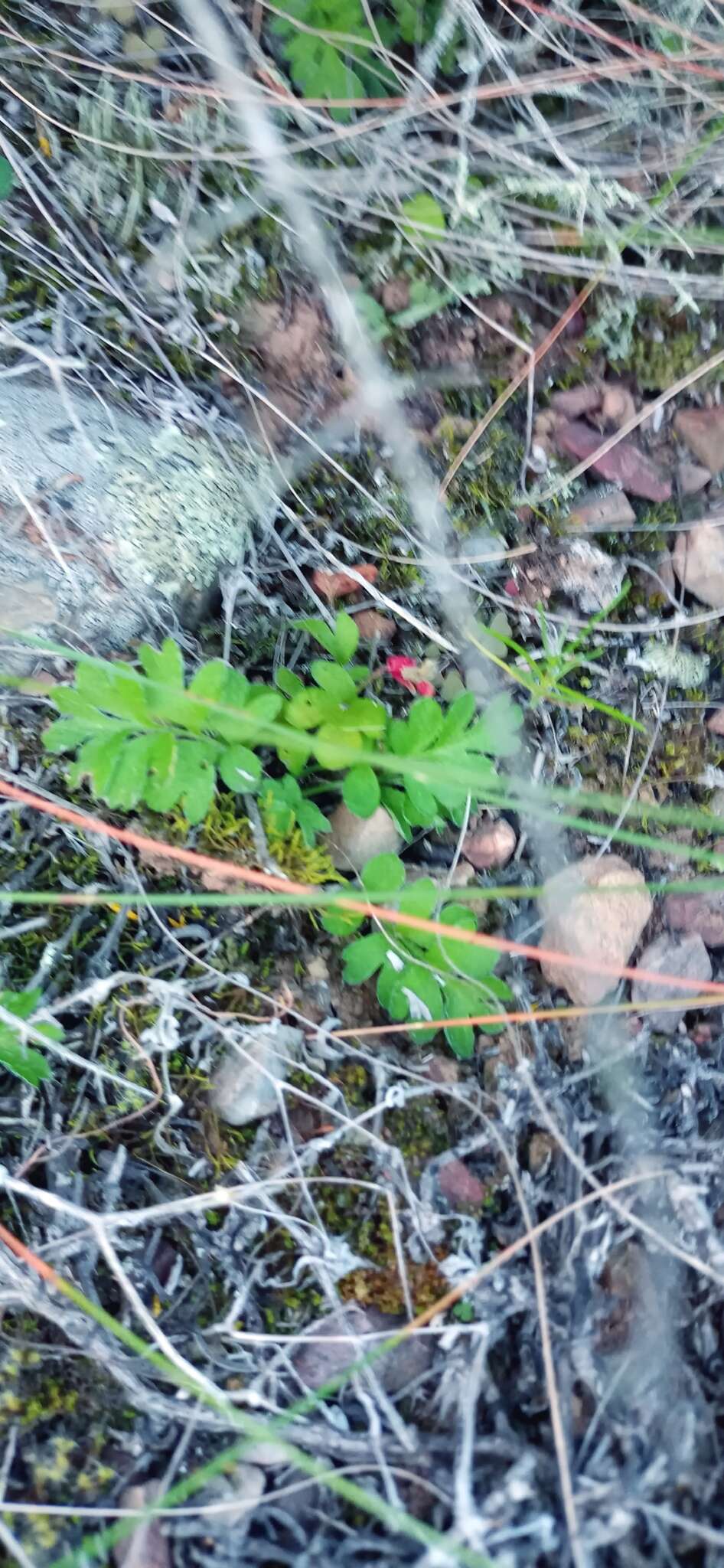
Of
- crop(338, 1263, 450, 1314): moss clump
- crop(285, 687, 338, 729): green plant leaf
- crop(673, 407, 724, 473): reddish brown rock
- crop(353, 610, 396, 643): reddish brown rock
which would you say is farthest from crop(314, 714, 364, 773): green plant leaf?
crop(673, 407, 724, 473): reddish brown rock

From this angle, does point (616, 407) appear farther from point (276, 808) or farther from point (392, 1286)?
point (392, 1286)

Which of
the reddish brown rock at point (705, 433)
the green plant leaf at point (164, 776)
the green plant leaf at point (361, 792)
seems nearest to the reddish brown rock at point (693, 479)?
the reddish brown rock at point (705, 433)

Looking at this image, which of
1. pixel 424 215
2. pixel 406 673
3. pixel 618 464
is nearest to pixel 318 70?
pixel 424 215

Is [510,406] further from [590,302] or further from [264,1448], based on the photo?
[264,1448]

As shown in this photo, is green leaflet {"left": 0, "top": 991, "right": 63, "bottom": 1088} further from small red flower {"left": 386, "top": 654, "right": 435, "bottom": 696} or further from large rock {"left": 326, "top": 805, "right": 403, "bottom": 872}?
small red flower {"left": 386, "top": 654, "right": 435, "bottom": 696}

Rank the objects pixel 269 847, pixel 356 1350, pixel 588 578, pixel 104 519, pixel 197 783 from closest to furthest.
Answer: pixel 356 1350
pixel 197 783
pixel 269 847
pixel 104 519
pixel 588 578

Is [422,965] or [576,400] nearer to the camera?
[422,965]

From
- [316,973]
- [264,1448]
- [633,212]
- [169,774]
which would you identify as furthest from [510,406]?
[264,1448]
